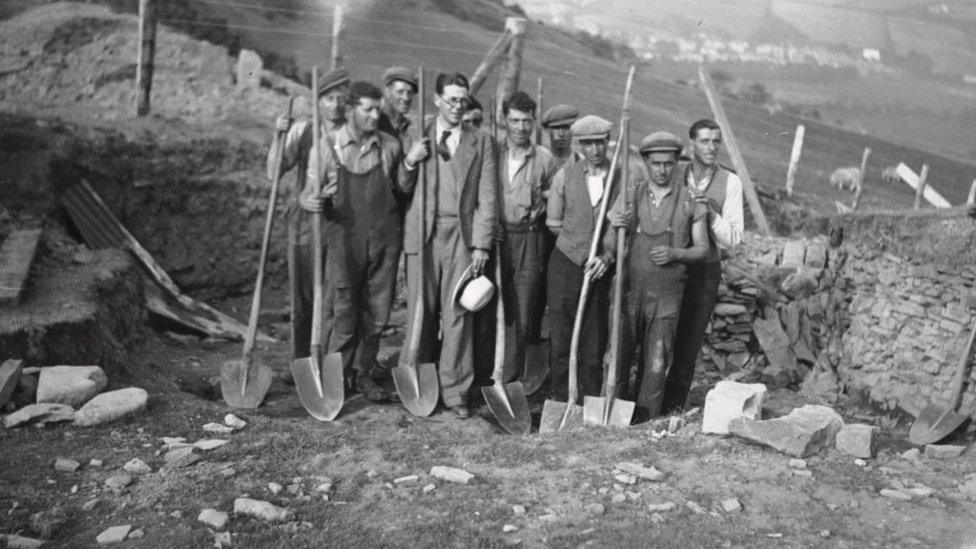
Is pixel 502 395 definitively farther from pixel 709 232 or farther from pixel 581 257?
pixel 709 232

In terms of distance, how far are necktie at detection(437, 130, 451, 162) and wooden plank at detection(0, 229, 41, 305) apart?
311cm

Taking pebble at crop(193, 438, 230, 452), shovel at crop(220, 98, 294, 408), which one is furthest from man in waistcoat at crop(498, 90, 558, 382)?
pebble at crop(193, 438, 230, 452)

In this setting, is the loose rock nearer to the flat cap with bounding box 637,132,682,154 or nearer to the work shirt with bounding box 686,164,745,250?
the flat cap with bounding box 637,132,682,154

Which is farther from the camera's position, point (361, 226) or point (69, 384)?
point (361, 226)

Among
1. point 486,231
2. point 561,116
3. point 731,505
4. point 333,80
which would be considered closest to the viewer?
point 731,505

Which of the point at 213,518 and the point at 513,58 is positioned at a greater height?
the point at 513,58

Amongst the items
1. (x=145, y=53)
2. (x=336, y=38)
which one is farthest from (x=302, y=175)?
(x=145, y=53)

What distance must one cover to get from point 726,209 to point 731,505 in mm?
2113

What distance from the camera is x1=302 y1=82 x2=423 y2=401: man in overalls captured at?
671 cm

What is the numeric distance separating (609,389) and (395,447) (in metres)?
1.43

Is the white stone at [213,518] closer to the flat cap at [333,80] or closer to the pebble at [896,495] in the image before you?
the flat cap at [333,80]

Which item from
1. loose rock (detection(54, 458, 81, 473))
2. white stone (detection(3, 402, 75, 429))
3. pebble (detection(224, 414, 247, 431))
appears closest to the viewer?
loose rock (detection(54, 458, 81, 473))

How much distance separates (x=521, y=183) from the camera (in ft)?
22.7

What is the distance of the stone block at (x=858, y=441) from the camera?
5.77m
